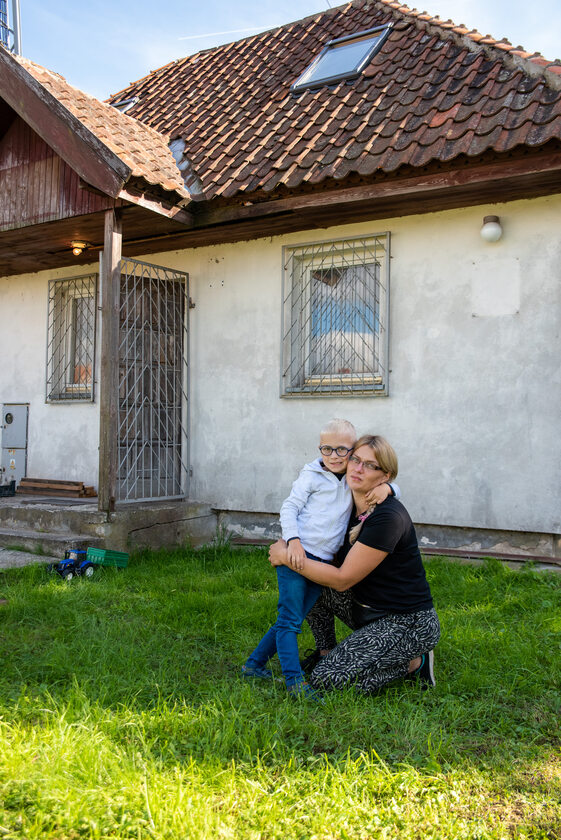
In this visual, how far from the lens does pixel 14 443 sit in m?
9.27

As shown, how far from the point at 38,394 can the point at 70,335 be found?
0.91 m

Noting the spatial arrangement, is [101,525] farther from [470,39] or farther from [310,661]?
[470,39]

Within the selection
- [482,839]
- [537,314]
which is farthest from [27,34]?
[482,839]

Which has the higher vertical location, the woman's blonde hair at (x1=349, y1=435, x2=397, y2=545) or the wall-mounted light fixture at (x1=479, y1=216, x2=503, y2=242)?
the wall-mounted light fixture at (x1=479, y1=216, x2=503, y2=242)

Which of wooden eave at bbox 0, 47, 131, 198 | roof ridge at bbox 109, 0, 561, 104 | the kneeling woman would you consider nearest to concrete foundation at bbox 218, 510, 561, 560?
the kneeling woman

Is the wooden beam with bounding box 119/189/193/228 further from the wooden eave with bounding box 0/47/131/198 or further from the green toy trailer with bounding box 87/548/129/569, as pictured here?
the green toy trailer with bounding box 87/548/129/569

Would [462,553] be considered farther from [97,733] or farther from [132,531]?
[97,733]

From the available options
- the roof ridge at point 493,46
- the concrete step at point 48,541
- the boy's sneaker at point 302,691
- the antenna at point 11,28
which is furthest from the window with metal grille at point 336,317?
the antenna at point 11,28

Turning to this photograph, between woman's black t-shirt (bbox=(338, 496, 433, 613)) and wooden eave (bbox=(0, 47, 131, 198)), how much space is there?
416cm

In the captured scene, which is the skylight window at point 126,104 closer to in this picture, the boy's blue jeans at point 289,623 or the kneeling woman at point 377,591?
the kneeling woman at point 377,591

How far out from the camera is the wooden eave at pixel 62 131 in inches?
236

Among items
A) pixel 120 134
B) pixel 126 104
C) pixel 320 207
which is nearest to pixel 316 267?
pixel 320 207

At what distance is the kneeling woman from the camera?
318cm

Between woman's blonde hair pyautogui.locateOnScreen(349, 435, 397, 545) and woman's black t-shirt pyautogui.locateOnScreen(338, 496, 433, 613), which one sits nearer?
woman's black t-shirt pyautogui.locateOnScreen(338, 496, 433, 613)
